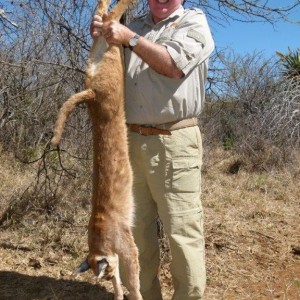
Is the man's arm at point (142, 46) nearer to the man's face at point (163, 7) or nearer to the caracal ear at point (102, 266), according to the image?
the man's face at point (163, 7)

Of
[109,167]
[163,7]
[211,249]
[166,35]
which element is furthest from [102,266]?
[211,249]

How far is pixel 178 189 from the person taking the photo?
12.3 feet

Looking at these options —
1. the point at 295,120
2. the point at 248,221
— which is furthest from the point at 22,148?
the point at 295,120

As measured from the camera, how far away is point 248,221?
701 centimetres

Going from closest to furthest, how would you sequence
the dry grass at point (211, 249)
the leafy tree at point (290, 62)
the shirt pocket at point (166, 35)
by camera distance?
1. the shirt pocket at point (166, 35)
2. the dry grass at point (211, 249)
3. the leafy tree at point (290, 62)

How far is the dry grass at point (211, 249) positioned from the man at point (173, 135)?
3.96 feet

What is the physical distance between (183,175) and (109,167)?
676 mm

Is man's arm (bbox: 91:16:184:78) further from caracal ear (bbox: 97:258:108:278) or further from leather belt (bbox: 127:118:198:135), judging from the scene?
caracal ear (bbox: 97:258:108:278)

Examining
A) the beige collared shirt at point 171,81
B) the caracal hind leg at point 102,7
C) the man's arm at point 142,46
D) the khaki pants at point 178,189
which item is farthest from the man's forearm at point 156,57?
the khaki pants at point 178,189

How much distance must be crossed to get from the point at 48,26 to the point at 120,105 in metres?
3.13

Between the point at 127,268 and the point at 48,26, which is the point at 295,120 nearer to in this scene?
the point at 48,26

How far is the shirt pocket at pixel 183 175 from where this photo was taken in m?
3.73

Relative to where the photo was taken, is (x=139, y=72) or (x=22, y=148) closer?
(x=139, y=72)

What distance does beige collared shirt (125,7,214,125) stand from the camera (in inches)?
137
